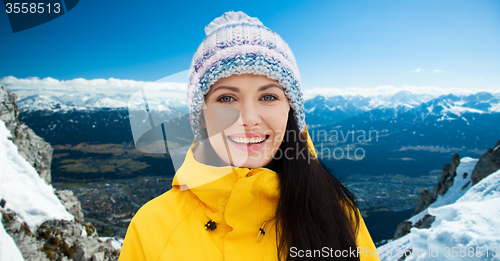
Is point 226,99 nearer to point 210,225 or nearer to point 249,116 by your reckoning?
point 249,116

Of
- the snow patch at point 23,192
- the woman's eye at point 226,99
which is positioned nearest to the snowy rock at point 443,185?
the woman's eye at point 226,99

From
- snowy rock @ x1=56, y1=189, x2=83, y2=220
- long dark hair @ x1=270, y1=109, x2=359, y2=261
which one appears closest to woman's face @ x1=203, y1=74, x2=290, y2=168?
long dark hair @ x1=270, y1=109, x2=359, y2=261

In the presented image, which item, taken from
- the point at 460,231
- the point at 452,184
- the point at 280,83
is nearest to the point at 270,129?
the point at 280,83

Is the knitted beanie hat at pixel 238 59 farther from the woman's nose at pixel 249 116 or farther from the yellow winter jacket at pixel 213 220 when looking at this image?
the yellow winter jacket at pixel 213 220

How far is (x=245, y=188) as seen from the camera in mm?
1804

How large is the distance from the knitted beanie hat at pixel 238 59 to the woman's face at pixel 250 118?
0.28 feet

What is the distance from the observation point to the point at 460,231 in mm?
4723

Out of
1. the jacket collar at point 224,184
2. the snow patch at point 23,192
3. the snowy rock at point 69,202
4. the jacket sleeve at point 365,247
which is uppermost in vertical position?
the jacket collar at point 224,184

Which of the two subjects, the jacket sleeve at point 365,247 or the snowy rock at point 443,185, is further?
the snowy rock at point 443,185

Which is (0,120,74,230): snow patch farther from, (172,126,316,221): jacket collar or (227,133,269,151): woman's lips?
(227,133,269,151): woman's lips

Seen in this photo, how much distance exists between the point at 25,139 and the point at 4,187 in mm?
13581

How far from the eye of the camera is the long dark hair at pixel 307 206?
1.98 metres

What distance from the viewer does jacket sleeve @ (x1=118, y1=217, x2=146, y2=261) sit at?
1812mm

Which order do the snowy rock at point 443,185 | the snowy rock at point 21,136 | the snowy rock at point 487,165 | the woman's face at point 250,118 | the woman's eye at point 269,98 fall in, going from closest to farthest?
1. the woman's face at point 250,118
2. the woman's eye at point 269,98
3. the snowy rock at point 487,165
4. the snowy rock at point 21,136
5. the snowy rock at point 443,185
